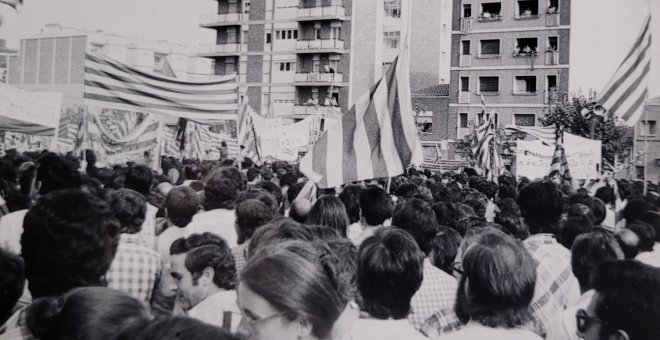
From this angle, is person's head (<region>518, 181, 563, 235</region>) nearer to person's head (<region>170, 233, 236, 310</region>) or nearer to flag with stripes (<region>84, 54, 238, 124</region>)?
person's head (<region>170, 233, 236, 310</region>)

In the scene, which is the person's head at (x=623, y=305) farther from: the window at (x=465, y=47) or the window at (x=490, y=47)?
the window at (x=465, y=47)

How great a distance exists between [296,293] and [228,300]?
3.81 ft

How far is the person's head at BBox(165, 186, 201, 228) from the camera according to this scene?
15.3 feet

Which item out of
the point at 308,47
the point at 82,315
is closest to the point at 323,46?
the point at 308,47

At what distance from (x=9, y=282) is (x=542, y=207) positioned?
336cm

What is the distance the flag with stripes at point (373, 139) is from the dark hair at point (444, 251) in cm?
226

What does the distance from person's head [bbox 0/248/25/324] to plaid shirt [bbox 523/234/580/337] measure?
2.52 m

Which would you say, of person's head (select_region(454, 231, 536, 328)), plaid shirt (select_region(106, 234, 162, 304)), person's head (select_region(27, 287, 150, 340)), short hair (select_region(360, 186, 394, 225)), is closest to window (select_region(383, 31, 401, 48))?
short hair (select_region(360, 186, 394, 225))

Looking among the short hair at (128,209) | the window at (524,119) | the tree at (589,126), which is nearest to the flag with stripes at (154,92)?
the short hair at (128,209)

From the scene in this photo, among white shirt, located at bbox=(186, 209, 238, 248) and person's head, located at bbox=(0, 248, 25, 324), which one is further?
white shirt, located at bbox=(186, 209, 238, 248)

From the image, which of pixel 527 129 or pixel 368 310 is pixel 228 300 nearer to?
pixel 368 310

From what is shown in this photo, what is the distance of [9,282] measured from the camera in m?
2.25

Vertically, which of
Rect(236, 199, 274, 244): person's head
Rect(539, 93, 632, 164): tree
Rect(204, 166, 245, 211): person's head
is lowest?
Rect(236, 199, 274, 244): person's head

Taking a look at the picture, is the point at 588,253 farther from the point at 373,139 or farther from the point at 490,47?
the point at 490,47
